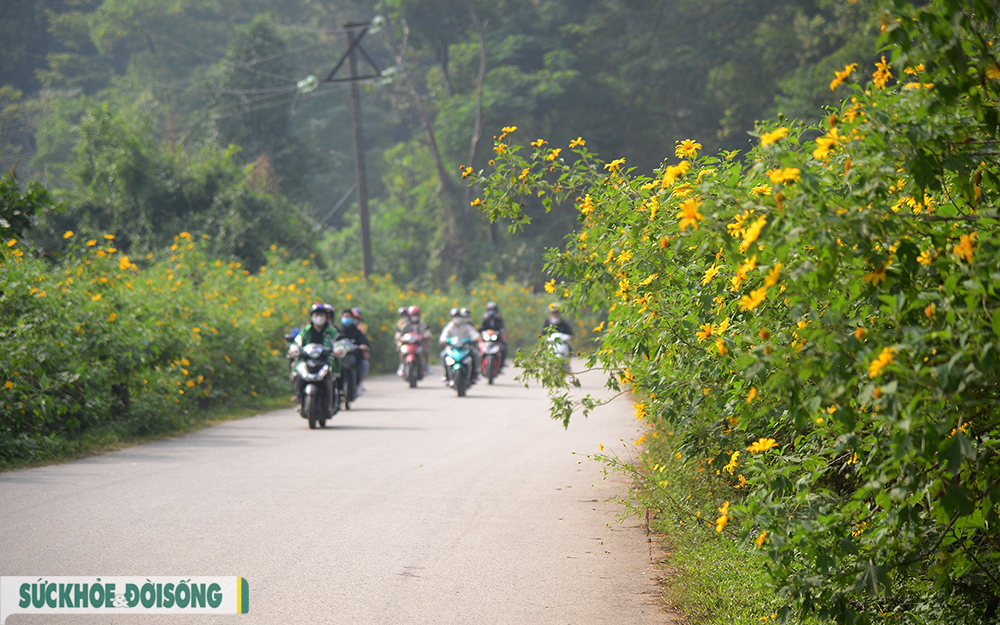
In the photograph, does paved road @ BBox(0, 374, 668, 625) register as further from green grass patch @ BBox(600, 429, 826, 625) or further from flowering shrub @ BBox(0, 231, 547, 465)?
flowering shrub @ BBox(0, 231, 547, 465)

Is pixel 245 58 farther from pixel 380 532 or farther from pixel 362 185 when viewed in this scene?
pixel 380 532

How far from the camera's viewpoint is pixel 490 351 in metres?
24.6

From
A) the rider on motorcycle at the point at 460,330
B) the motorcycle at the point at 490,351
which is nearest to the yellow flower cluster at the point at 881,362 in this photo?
the rider on motorcycle at the point at 460,330

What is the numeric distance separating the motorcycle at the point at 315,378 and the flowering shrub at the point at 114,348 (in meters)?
1.66

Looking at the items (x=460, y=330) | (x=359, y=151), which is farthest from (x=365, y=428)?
(x=359, y=151)

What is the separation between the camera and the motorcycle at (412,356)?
23188 mm

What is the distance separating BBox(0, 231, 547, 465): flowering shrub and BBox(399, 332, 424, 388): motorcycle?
9.57ft

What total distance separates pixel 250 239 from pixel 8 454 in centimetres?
2060

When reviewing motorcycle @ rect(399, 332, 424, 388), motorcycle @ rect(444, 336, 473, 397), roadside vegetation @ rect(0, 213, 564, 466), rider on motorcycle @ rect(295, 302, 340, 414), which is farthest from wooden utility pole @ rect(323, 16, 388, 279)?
rider on motorcycle @ rect(295, 302, 340, 414)

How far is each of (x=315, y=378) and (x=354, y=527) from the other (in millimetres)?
7228

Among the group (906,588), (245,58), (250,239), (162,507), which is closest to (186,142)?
(245,58)

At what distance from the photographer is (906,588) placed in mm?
4953

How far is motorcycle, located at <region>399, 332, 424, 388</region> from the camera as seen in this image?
2319 cm

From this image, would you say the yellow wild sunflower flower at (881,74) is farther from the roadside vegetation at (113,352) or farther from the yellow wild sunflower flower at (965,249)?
the roadside vegetation at (113,352)
